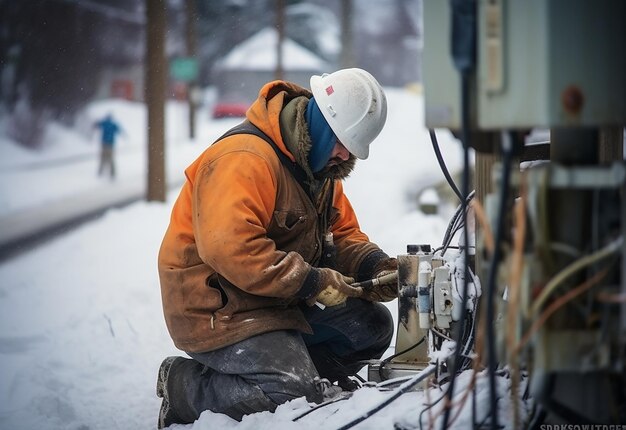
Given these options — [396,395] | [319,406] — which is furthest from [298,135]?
[396,395]

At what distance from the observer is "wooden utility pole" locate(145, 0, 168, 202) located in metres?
13.3

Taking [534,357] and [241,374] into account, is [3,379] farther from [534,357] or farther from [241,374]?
[534,357]

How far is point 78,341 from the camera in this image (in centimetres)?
662

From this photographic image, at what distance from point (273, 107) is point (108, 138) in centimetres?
1695

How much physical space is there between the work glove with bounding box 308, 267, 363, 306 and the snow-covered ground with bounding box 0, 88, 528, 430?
1.81ft

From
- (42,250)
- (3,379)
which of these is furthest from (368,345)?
→ (42,250)

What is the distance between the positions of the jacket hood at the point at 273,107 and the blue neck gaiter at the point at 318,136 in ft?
0.40

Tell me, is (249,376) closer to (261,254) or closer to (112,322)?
(261,254)

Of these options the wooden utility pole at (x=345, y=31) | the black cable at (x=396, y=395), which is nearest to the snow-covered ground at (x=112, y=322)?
the black cable at (x=396, y=395)

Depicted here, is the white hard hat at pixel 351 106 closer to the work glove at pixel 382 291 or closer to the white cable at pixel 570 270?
the work glove at pixel 382 291

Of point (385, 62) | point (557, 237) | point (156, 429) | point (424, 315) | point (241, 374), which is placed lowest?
point (156, 429)

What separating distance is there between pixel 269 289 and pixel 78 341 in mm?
2815

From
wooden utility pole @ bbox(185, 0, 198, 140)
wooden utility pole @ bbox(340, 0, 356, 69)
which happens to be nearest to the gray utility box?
wooden utility pole @ bbox(185, 0, 198, 140)

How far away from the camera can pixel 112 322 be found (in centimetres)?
718
